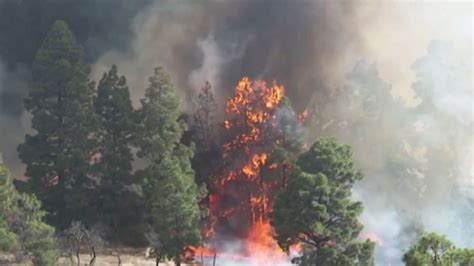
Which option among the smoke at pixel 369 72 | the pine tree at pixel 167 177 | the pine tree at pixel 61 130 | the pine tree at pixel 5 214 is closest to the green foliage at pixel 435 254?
the pine tree at pixel 167 177

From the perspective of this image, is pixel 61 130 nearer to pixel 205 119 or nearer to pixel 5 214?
pixel 205 119

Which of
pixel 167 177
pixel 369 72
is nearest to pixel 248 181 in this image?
pixel 369 72

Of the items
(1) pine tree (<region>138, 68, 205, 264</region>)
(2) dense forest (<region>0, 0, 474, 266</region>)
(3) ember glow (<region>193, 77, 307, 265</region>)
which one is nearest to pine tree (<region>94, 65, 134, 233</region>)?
(2) dense forest (<region>0, 0, 474, 266</region>)

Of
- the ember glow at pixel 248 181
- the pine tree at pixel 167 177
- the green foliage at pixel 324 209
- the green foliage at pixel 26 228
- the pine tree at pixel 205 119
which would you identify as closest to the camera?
the green foliage at pixel 26 228

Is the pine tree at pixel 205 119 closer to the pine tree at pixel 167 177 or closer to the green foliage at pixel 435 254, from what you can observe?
the pine tree at pixel 167 177

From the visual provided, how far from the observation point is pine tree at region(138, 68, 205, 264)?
52.1m

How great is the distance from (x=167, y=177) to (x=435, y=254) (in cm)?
2491

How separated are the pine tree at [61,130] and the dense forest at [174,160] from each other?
4.4 inches

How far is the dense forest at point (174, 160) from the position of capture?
50.5 meters

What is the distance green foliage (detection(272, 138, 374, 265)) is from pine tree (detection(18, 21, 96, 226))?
61.4 ft

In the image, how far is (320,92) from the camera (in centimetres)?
7450

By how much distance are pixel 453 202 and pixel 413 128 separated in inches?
297

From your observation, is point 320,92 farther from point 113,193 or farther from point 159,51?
point 113,193

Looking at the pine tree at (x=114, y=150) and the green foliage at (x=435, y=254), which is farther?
the pine tree at (x=114, y=150)
